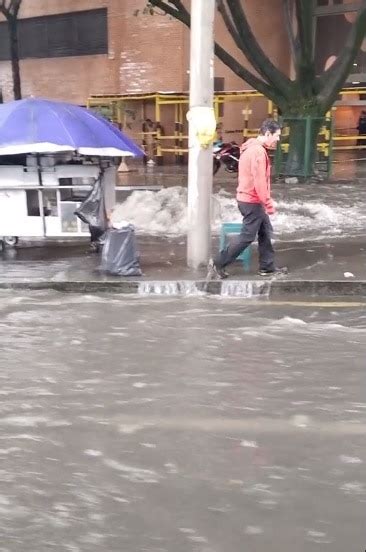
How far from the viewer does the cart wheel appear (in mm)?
10141

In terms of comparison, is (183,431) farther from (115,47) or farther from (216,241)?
(115,47)

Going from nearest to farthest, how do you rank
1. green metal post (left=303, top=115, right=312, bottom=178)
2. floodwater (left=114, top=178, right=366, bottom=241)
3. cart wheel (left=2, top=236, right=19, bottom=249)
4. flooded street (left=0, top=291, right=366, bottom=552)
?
flooded street (left=0, top=291, right=366, bottom=552) → cart wheel (left=2, top=236, right=19, bottom=249) → floodwater (left=114, top=178, right=366, bottom=241) → green metal post (left=303, top=115, right=312, bottom=178)

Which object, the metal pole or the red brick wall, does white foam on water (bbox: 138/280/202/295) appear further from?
the red brick wall

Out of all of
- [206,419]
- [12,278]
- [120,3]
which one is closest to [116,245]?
[12,278]

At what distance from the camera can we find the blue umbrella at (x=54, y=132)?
852 cm

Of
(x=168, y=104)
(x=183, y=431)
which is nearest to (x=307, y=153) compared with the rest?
(x=168, y=104)

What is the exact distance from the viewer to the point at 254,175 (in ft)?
25.8

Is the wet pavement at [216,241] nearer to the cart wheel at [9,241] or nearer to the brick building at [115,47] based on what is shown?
the cart wheel at [9,241]

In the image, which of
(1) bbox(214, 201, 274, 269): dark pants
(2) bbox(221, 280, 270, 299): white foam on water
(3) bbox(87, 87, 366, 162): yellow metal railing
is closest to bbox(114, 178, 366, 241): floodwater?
(1) bbox(214, 201, 274, 269): dark pants

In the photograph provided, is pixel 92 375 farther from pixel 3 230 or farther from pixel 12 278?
pixel 3 230

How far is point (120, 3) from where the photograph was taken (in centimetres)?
2659

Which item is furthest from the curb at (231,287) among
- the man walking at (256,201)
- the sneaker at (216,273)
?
the man walking at (256,201)

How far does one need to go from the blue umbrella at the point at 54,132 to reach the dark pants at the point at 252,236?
6.57 ft

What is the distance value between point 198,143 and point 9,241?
11.7 ft
